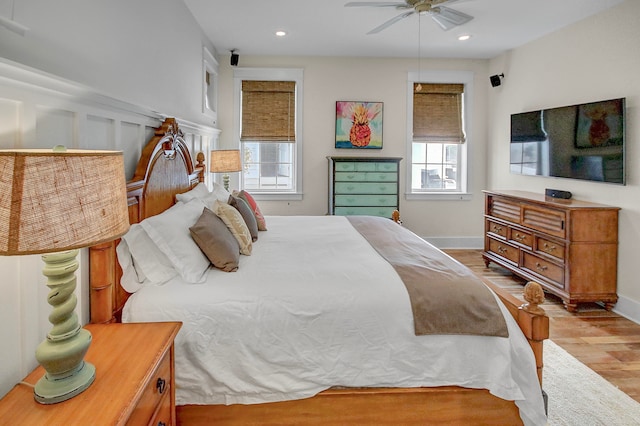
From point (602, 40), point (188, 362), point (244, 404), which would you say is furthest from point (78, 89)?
point (602, 40)

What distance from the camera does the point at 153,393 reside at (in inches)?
49.1

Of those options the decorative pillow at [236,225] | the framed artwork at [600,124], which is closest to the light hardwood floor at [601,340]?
the framed artwork at [600,124]

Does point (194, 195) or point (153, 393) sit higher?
point (194, 195)

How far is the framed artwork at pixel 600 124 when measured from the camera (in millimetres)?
3293

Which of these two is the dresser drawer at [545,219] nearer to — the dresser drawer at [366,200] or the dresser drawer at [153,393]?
the dresser drawer at [366,200]

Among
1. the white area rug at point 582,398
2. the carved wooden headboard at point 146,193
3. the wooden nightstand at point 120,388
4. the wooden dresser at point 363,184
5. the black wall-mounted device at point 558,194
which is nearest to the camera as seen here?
the wooden nightstand at point 120,388

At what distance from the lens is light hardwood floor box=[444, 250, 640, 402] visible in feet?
7.95

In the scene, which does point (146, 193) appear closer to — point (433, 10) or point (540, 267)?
point (433, 10)

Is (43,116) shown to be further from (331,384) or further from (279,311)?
(331,384)

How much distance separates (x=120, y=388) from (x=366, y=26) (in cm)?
404

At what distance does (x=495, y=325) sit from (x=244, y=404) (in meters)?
1.15

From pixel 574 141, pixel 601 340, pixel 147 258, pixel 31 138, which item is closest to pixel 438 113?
pixel 574 141

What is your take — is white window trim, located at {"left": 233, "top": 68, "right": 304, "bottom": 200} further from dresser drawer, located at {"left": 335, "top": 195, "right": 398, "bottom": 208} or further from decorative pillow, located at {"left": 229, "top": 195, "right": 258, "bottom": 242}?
decorative pillow, located at {"left": 229, "top": 195, "right": 258, "bottom": 242}

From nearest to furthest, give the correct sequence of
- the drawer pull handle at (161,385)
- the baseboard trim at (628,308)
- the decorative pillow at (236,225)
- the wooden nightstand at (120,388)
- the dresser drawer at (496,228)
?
1. the wooden nightstand at (120,388)
2. the drawer pull handle at (161,385)
3. the decorative pillow at (236,225)
4. the baseboard trim at (628,308)
5. the dresser drawer at (496,228)
